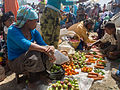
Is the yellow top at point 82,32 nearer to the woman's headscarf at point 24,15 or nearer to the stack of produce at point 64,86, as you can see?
the stack of produce at point 64,86

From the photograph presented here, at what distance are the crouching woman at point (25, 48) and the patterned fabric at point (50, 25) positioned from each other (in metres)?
1.27

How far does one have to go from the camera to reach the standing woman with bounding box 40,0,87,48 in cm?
338

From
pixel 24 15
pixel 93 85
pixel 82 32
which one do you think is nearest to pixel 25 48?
pixel 24 15

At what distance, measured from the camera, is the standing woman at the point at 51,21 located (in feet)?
11.1

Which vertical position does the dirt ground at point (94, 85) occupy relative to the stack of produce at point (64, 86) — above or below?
below

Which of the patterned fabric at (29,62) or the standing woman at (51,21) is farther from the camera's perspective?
the standing woman at (51,21)

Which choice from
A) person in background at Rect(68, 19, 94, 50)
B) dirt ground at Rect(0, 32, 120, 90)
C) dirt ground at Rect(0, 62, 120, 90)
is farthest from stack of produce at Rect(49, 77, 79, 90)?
person in background at Rect(68, 19, 94, 50)

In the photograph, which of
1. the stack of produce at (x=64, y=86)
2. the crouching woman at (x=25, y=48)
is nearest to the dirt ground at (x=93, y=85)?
the stack of produce at (x=64, y=86)

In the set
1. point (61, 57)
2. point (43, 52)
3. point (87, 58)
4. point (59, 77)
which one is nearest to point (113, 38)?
point (87, 58)

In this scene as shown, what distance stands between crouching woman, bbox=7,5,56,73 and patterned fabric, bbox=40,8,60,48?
4.16 feet

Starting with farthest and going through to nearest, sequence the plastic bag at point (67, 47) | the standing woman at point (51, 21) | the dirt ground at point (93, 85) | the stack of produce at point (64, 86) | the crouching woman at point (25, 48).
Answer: the plastic bag at point (67, 47) < the standing woman at point (51, 21) < the dirt ground at point (93, 85) < the stack of produce at point (64, 86) < the crouching woman at point (25, 48)

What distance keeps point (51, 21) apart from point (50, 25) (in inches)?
4.4

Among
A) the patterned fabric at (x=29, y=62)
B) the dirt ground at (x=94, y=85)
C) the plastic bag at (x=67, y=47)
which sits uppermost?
the patterned fabric at (x=29, y=62)

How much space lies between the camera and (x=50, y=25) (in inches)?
134
